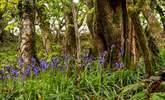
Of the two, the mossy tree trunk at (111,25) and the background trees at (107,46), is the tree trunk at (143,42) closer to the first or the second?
the background trees at (107,46)

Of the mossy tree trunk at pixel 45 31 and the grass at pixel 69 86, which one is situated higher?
the mossy tree trunk at pixel 45 31

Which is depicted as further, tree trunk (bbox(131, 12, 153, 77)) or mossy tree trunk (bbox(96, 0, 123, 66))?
mossy tree trunk (bbox(96, 0, 123, 66))

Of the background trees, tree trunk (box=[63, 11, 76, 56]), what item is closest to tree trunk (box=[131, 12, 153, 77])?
the background trees

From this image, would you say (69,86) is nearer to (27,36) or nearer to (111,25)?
(111,25)

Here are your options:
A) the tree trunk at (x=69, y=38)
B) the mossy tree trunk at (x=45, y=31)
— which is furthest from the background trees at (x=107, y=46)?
the mossy tree trunk at (x=45, y=31)

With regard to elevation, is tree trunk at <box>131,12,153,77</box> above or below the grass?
above

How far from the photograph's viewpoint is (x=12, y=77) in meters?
6.23

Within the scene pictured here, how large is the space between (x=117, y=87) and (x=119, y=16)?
2.28 m

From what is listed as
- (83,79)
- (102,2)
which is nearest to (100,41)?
(102,2)

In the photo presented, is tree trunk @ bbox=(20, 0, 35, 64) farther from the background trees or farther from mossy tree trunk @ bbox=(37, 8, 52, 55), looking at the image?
A: mossy tree trunk @ bbox=(37, 8, 52, 55)

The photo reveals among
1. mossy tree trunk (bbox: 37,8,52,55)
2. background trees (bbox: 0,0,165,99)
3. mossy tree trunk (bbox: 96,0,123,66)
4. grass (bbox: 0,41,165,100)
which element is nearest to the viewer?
grass (bbox: 0,41,165,100)

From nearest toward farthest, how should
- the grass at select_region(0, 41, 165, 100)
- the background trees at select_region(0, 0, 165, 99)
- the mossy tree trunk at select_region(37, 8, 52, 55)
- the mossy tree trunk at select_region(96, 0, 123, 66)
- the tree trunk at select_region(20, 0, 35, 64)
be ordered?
the grass at select_region(0, 41, 165, 100)
the background trees at select_region(0, 0, 165, 99)
the mossy tree trunk at select_region(96, 0, 123, 66)
the tree trunk at select_region(20, 0, 35, 64)
the mossy tree trunk at select_region(37, 8, 52, 55)

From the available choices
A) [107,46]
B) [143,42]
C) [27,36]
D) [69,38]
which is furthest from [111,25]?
[69,38]

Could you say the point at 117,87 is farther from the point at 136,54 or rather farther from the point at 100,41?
the point at 100,41
